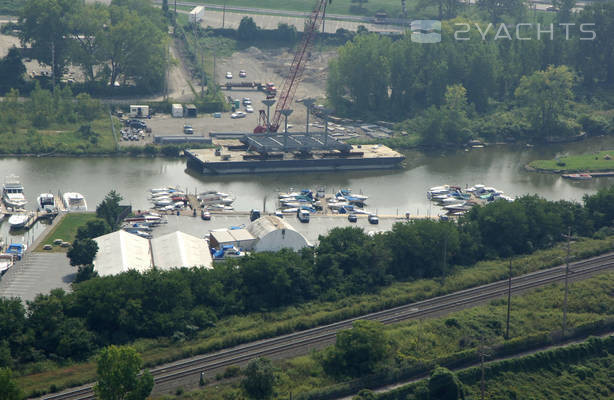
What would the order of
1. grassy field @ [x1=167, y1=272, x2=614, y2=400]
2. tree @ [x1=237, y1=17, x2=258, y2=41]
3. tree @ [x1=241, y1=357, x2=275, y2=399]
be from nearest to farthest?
tree @ [x1=241, y1=357, x2=275, y2=399] < grassy field @ [x1=167, y1=272, x2=614, y2=400] < tree @ [x1=237, y1=17, x2=258, y2=41]

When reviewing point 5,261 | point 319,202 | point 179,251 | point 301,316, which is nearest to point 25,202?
point 5,261

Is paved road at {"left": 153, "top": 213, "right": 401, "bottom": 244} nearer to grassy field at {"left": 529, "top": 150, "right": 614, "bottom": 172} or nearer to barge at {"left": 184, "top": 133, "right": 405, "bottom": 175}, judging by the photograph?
barge at {"left": 184, "top": 133, "right": 405, "bottom": 175}

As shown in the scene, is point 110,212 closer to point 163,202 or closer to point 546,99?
point 163,202

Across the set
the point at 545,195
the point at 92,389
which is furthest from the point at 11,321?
the point at 545,195

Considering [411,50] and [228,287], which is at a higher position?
[411,50]

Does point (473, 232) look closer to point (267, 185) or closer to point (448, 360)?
point (448, 360)

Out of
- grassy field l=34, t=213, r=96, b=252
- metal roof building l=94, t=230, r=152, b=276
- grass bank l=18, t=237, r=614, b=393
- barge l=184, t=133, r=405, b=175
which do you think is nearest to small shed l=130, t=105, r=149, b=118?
barge l=184, t=133, r=405, b=175
